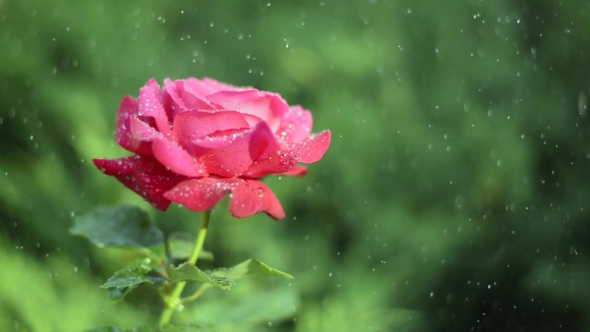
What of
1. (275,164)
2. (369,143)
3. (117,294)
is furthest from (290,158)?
(369,143)

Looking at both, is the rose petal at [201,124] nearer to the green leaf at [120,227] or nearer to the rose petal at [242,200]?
the rose petal at [242,200]

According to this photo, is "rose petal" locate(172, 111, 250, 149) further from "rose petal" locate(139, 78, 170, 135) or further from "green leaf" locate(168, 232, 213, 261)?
"green leaf" locate(168, 232, 213, 261)

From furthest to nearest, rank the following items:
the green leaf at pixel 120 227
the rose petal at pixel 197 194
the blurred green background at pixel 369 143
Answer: the blurred green background at pixel 369 143, the green leaf at pixel 120 227, the rose petal at pixel 197 194

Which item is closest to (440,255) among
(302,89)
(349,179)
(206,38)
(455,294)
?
(455,294)

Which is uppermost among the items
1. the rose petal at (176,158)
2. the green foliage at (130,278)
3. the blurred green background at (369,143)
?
the blurred green background at (369,143)

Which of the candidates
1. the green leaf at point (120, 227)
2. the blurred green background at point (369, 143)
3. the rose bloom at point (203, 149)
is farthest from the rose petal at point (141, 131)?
the blurred green background at point (369, 143)

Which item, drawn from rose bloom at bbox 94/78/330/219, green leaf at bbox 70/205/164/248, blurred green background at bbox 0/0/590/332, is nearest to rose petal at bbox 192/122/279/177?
rose bloom at bbox 94/78/330/219
